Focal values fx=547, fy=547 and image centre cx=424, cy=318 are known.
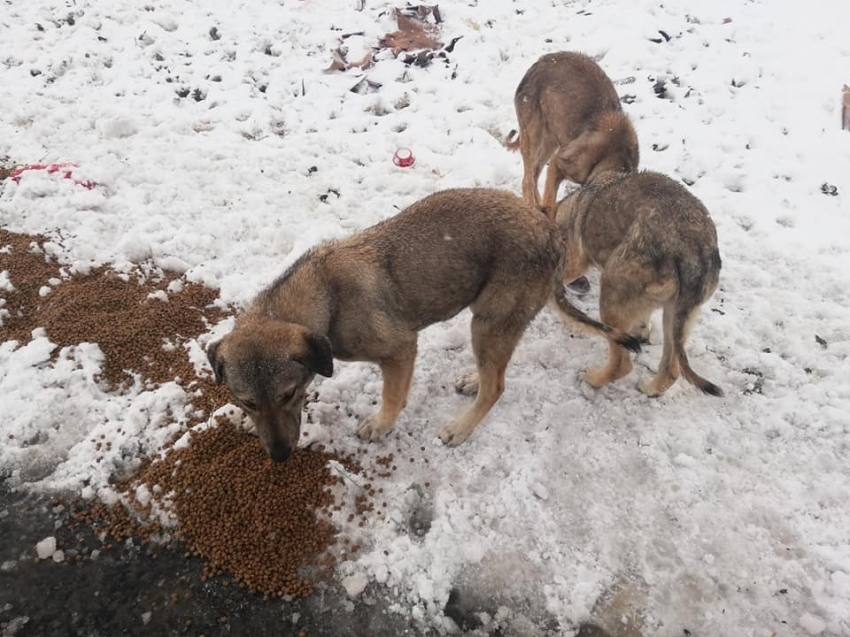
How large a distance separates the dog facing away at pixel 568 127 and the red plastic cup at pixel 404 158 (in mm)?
1572

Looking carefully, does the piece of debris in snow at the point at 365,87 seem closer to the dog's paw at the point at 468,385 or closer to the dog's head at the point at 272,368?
the dog's paw at the point at 468,385

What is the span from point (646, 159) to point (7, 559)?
8627mm

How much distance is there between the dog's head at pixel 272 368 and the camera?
3.77 m

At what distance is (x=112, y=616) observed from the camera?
4004 mm

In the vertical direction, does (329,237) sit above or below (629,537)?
above

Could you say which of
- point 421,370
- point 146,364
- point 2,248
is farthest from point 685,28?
point 2,248

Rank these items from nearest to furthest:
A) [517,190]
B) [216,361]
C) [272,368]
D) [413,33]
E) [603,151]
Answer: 1. [272,368]
2. [216,361]
3. [603,151]
4. [517,190]
5. [413,33]

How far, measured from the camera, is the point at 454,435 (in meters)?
5.09

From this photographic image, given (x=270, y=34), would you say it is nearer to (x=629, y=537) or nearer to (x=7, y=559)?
(x=7, y=559)

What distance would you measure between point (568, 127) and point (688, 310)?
3670mm

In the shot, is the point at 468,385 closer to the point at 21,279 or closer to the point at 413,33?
the point at 21,279

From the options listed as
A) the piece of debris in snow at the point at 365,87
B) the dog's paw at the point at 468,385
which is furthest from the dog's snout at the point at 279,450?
the piece of debris in snow at the point at 365,87

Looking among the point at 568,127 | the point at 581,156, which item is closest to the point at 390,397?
the point at 581,156

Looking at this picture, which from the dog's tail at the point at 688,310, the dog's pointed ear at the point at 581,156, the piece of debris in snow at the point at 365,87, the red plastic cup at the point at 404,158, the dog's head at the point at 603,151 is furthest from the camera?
the piece of debris in snow at the point at 365,87
